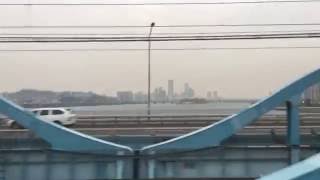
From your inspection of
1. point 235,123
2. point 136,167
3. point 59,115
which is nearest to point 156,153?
point 136,167

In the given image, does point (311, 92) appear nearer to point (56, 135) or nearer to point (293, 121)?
point (293, 121)

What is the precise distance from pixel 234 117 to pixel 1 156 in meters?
7.20

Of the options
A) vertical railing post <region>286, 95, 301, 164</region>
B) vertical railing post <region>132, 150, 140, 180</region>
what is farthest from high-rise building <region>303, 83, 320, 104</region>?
vertical railing post <region>132, 150, 140, 180</region>

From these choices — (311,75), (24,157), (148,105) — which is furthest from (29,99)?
(311,75)

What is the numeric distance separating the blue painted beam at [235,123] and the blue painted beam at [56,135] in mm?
1387

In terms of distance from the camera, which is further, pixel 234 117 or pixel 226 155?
pixel 234 117

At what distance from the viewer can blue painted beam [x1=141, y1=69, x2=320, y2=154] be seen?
17.4 m

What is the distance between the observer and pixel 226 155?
1631 centimetres

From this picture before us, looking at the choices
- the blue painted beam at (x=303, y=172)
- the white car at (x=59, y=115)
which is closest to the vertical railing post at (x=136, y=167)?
the blue painted beam at (x=303, y=172)

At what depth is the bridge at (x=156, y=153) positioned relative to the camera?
627 inches

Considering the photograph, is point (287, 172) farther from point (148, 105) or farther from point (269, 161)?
point (148, 105)

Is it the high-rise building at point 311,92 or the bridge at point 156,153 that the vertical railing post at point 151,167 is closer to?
the bridge at point 156,153

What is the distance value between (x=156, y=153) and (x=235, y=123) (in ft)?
9.75

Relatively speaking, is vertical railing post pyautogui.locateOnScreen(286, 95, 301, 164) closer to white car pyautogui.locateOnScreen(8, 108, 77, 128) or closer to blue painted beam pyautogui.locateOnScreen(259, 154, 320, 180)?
blue painted beam pyautogui.locateOnScreen(259, 154, 320, 180)
